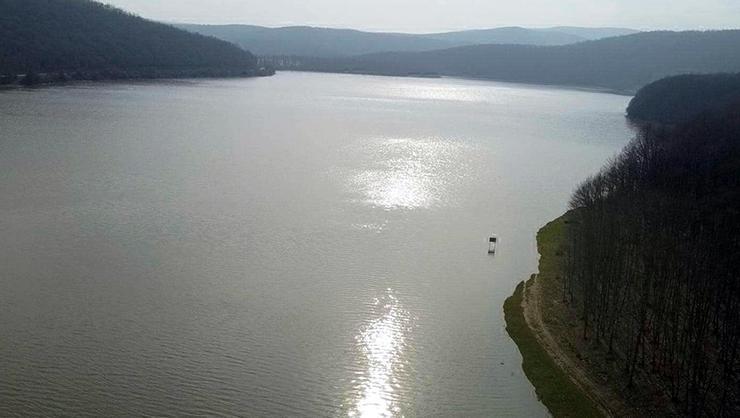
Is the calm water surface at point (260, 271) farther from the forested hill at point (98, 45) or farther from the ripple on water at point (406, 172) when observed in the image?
the forested hill at point (98, 45)

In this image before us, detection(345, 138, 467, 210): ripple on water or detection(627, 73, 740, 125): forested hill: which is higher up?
detection(627, 73, 740, 125): forested hill

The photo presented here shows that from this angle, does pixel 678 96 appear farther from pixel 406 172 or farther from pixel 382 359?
pixel 382 359

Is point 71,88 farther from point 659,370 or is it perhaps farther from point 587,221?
point 659,370

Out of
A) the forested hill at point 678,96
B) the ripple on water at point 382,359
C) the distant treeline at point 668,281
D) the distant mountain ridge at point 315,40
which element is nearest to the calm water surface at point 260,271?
the ripple on water at point 382,359

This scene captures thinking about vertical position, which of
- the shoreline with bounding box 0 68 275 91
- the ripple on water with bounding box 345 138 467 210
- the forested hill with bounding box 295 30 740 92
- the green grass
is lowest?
the green grass

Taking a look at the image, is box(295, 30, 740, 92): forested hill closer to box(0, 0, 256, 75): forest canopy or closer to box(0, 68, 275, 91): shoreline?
box(0, 0, 256, 75): forest canopy

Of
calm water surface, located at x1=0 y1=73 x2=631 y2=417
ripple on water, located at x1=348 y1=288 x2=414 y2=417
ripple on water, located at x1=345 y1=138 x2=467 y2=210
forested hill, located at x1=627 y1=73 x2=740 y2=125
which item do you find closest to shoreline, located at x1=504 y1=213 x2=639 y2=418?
calm water surface, located at x1=0 y1=73 x2=631 y2=417

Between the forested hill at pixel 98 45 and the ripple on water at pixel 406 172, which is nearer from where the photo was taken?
the ripple on water at pixel 406 172
